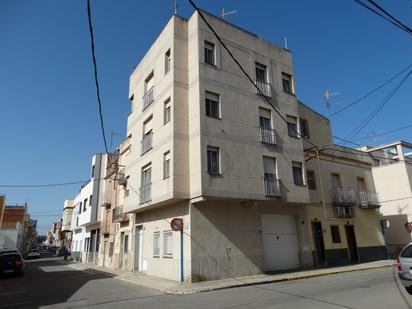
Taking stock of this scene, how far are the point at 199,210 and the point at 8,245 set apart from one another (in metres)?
37.3

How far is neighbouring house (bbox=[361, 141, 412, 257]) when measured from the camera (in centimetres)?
2584

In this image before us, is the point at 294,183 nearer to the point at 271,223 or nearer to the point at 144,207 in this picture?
the point at 271,223

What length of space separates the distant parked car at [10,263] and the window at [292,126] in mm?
19294

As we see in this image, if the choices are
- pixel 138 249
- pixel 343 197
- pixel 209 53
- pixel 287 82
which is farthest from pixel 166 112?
pixel 343 197

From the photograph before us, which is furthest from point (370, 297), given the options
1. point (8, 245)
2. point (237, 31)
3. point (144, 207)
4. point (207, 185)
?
point (8, 245)

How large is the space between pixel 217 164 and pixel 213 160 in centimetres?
29

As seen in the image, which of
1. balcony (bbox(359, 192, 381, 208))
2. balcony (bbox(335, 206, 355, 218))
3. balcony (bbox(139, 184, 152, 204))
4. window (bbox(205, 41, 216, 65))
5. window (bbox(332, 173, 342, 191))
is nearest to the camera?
window (bbox(205, 41, 216, 65))

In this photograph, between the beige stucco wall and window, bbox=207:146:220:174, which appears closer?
the beige stucco wall

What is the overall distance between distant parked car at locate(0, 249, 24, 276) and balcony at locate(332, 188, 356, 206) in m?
21.6

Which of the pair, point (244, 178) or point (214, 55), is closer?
point (244, 178)

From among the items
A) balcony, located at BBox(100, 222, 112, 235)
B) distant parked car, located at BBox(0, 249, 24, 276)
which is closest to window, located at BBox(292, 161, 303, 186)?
balcony, located at BBox(100, 222, 112, 235)

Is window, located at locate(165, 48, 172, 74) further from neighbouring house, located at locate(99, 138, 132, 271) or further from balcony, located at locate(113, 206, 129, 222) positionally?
balcony, located at locate(113, 206, 129, 222)

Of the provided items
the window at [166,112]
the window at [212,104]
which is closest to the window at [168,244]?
the window at [166,112]

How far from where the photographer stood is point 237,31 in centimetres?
1925
